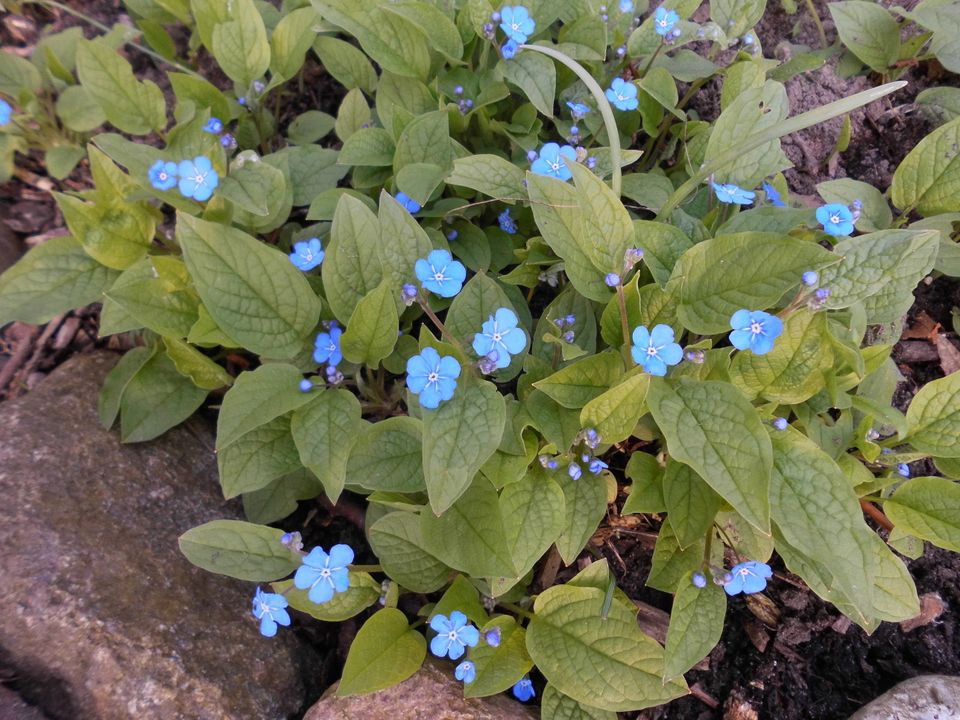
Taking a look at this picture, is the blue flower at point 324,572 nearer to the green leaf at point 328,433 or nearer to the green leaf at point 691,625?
the green leaf at point 328,433

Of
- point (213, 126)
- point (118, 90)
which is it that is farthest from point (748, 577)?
point (118, 90)

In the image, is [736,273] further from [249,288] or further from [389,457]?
[249,288]

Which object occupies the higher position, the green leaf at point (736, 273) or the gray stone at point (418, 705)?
the green leaf at point (736, 273)

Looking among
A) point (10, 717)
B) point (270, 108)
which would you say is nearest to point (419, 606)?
point (10, 717)

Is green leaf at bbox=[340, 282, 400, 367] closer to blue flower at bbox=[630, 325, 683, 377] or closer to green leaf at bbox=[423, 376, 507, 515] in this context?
green leaf at bbox=[423, 376, 507, 515]

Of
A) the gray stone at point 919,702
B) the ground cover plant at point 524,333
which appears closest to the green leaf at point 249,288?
the ground cover plant at point 524,333

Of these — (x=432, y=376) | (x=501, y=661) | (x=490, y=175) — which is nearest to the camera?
(x=432, y=376)

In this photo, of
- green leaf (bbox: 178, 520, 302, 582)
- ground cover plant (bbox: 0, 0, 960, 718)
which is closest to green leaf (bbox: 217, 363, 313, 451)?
ground cover plant (bbox: 0, 0, 960, 718)
